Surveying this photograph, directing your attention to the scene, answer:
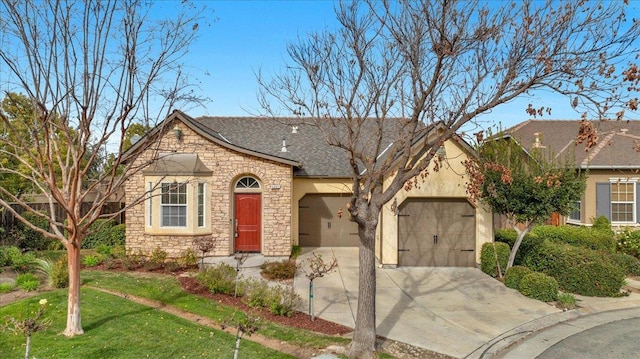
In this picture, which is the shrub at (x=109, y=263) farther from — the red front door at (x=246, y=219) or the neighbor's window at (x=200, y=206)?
the red front door at (x=246, y=219)

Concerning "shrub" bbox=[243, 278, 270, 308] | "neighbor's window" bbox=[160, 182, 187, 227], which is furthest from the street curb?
"neighbor's window" bbox=[160, 182, 187, 227]

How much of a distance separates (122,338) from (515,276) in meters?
10.1

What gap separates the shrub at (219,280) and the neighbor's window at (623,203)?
658 inches

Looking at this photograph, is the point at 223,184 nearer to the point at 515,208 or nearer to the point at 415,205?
the point at 415,205

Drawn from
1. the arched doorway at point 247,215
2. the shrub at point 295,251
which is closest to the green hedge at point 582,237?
the shrub at point 295,251

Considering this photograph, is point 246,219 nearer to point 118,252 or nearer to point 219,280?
point 118,252

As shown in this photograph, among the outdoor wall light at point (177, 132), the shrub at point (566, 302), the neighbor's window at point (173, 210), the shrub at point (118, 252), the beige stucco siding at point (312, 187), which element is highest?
the outdoor wall light at point (177, 132)

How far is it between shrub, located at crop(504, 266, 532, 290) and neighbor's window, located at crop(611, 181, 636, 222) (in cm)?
920

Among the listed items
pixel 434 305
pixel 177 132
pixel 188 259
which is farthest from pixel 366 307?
pixel 177 132

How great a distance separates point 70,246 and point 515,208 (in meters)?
11.3

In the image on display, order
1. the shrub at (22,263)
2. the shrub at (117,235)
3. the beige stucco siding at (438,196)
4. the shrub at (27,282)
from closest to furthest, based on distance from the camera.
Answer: the shrub at (27,282)
the shrub at (22,263)
the beige stucco siding at (438,196)
the shrub at (117,235)

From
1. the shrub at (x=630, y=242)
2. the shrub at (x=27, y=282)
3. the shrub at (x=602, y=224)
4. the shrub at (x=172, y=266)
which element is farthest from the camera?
the shrub at (x=602, y=224)

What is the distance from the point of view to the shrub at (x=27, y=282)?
10.1m

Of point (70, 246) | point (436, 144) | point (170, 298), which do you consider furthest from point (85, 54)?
point (436, 144)
